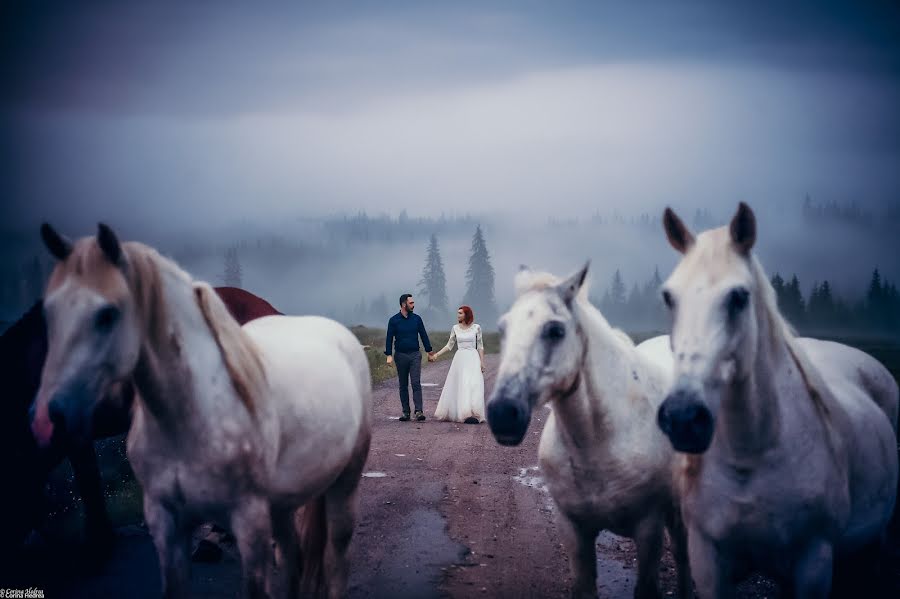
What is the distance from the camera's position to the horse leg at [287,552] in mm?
4949

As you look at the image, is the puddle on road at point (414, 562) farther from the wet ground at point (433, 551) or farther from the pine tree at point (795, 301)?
the pine tree at point (795, 301)

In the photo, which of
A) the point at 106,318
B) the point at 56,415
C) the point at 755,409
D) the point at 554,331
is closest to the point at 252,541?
the point at 56,415

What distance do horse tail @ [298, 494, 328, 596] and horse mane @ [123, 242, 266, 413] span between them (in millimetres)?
1543

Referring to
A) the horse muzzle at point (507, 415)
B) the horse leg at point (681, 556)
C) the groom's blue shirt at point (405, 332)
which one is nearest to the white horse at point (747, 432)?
the horse muzzle at point (507, 415)

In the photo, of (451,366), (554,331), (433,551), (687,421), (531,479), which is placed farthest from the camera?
(451,366)

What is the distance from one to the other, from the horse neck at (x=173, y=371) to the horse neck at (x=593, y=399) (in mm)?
1950

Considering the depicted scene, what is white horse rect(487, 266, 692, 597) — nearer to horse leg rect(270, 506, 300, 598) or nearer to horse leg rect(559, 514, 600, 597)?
horse leg rect(559, 514, 600, 597)

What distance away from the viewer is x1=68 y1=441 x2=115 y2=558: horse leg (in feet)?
20.4

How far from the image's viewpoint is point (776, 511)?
3.38 m

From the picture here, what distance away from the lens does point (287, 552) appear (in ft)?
16.7

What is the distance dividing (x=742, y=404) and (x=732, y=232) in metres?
0.78

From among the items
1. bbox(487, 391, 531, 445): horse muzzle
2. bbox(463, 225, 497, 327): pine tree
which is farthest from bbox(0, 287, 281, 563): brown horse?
bbox(463, 225, 497, 327): pine tree

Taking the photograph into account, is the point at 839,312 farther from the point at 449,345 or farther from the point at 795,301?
the point at 449,345

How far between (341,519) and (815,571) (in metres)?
3.17
